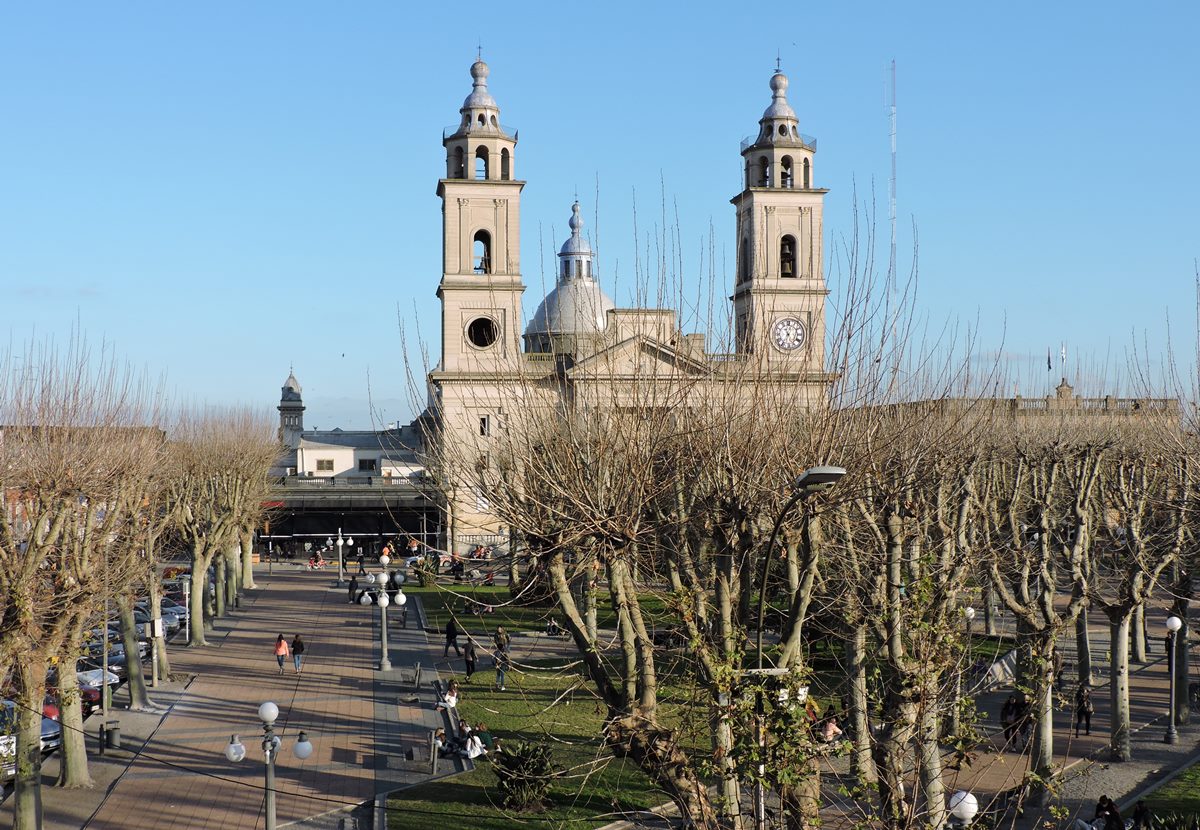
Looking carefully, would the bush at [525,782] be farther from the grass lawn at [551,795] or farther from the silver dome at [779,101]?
the silver dome at [779,101]

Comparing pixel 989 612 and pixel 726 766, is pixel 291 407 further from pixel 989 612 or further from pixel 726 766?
pixel 726 766

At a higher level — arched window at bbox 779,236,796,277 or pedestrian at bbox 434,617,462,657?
arched window at bbox 779,236,796,277

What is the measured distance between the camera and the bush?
72.4 ft

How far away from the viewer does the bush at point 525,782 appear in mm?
22062

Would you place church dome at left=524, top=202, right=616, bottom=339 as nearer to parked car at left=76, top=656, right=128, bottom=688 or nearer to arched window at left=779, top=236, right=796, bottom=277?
arched window at left=779, top=236, right=796, bottom=277

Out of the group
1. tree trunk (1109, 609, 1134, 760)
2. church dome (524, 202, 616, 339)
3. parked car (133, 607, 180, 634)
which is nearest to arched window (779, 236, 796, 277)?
church dome (524, 202, 616, 339)

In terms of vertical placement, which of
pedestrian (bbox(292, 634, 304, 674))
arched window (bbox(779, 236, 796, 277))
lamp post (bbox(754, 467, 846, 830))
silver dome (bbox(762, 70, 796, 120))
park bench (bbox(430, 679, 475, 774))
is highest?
silver dome (bbox(762, 70, 796, 120))

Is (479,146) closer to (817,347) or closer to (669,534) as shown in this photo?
(817,347)

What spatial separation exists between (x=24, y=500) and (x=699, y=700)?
16288 mm

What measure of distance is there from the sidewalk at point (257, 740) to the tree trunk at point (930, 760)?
10.2 meters

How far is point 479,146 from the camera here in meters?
62.7

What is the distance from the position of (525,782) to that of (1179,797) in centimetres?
1144

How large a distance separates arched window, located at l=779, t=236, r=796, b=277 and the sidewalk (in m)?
29.2

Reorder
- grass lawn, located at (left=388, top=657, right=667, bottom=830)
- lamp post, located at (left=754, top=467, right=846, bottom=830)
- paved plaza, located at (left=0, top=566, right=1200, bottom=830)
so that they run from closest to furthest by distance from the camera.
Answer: lamp post, located at (left=754, top=467, right=846, bottom=830)
grass lawn, located at (left=388, top=657, right=667, bottom=830)
paved plaza, located at (left=0, top=566, right=1200, bottom=830)
